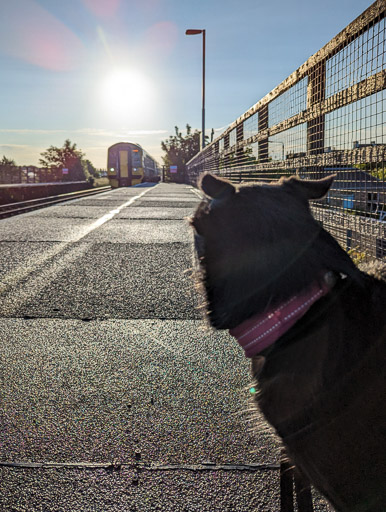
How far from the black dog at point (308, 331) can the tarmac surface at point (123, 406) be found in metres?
0.22

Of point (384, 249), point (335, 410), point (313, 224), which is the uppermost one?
point (313, 224)

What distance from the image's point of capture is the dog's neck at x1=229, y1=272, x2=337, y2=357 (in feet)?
4.90

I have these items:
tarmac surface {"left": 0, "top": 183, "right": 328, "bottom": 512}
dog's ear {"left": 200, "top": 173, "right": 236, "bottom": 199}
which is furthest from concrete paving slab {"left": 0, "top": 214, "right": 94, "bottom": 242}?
dog's ear {"left": 200, "top": 173, "right": 236, "bottom": 199}

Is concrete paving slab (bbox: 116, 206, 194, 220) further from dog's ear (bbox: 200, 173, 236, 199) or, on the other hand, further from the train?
the train

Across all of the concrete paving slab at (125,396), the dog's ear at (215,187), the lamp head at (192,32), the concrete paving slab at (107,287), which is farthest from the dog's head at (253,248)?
the lamp head at (192,32)

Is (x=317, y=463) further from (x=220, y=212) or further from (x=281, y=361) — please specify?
(x=220, y=212)

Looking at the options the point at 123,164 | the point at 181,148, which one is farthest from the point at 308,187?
the point at 181,148

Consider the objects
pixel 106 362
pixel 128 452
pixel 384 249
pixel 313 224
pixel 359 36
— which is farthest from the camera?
pixel 359 36

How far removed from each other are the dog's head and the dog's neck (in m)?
0.03

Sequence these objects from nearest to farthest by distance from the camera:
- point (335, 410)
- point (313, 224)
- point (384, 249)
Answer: point (335, 410) → point (313, 224) → point (384, 249)

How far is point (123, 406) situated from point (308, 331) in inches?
49.5

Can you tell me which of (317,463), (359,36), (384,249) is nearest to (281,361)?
(317,463)

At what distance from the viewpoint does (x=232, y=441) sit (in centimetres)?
211

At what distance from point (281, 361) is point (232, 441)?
74 cm
